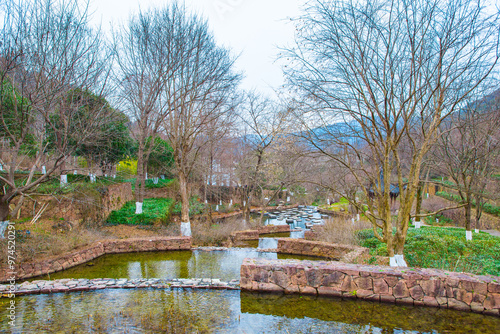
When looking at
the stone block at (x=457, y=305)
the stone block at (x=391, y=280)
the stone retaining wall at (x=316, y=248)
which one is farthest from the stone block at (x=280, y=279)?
the stone retaining wall at (x=316, y=248)

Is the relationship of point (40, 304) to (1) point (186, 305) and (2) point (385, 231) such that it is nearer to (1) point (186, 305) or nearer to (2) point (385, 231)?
(1) point (186, 305)

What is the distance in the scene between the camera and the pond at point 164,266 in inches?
296

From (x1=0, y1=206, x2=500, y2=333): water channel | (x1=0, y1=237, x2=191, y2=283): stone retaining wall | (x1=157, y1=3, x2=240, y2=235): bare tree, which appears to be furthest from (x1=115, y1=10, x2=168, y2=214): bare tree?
(x1=0, y1=206, x2=500, y2=333): water channel

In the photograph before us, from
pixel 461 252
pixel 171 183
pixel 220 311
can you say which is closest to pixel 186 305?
pixel 220 311

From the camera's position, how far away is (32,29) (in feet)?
21.7

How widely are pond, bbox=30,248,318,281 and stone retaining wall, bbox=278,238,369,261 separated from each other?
1.23 ft

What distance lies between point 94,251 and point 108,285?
3328mm

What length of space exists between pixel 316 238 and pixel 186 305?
890 centimetres

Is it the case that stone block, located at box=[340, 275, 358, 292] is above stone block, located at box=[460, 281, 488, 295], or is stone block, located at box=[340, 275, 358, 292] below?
below

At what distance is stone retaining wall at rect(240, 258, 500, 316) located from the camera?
17.4ft

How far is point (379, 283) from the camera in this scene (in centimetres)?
582

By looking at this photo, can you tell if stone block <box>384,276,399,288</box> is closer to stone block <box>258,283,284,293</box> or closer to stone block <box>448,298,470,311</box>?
stone block <box>448,298,470,311</box>

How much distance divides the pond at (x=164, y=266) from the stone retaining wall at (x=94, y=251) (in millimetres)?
207

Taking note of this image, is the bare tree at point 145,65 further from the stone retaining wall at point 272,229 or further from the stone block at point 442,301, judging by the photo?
the stone block at point 442,301
